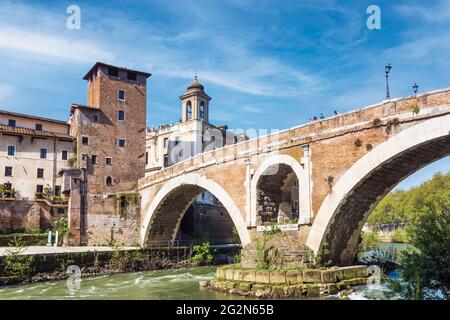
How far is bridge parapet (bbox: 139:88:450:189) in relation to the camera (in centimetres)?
1666

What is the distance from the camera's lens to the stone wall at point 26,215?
34719 mm

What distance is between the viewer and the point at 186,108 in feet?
157

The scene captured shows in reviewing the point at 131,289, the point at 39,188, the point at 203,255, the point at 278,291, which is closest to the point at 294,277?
the point at 278,291

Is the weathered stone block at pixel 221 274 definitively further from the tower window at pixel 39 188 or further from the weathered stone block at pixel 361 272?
the tower window at pixel 39 188

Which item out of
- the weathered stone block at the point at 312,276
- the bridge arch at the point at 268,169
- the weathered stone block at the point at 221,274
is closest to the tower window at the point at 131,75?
the bridge arch at the point at 268,169

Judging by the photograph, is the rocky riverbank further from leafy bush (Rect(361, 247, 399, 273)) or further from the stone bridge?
leafy bush (Rect(361, 247, 399, 273))

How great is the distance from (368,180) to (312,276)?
4.56m

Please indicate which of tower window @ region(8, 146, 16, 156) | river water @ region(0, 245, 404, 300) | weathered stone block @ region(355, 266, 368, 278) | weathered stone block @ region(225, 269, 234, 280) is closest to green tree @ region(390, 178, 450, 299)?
river water @ region(0, 245, 404, 300)

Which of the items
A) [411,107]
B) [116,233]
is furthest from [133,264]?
[411,107]

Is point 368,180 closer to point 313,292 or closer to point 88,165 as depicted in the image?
point 313,292

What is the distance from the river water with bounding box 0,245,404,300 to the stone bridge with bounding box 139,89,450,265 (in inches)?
128

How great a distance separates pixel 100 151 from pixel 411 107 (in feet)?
88.9
